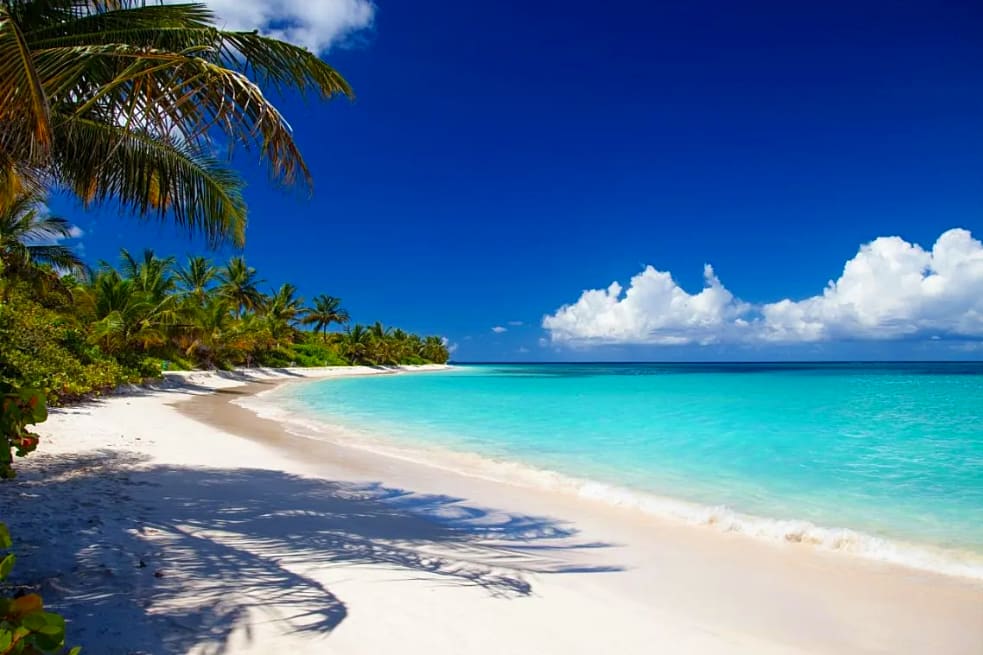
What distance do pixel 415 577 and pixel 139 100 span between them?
426 centimetres

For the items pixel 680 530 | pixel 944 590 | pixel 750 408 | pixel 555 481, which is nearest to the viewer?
pixel 944 590

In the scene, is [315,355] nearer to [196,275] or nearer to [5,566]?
[196,275]

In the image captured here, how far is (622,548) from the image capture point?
15.3ft

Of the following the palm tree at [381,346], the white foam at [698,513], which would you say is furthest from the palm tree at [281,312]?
the white foam at [698,513]

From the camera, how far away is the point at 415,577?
3.50 m

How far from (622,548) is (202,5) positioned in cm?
603

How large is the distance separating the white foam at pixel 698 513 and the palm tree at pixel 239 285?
112 ft

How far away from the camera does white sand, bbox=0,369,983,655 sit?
107 inches

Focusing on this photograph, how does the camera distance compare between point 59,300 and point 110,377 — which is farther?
point 59,300

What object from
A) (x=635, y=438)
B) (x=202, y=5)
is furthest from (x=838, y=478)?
(x=202, y=5)

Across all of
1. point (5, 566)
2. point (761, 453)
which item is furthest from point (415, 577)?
point (761, 453)

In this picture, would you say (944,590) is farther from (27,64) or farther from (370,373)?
(370,373)

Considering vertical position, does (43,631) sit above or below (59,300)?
below

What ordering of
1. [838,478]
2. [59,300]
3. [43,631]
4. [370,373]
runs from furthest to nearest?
[370,373], [59,300], [838,478], [43,631]
